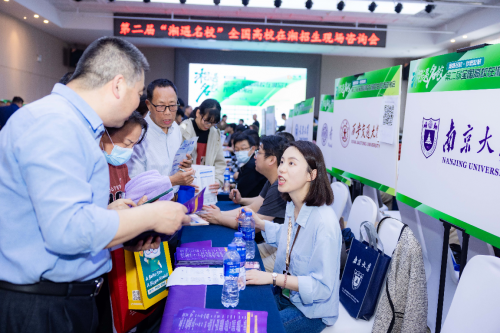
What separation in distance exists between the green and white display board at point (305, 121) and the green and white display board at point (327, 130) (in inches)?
14.0

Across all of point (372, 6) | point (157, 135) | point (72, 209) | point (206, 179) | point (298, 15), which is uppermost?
point (298, 15)

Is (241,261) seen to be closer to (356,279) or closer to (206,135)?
(356,279)

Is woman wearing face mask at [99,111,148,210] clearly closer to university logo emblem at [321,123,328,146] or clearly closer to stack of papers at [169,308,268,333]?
stack of papers at [169,308,268,333]

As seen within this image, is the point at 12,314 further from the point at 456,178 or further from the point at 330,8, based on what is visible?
the point at 330,8

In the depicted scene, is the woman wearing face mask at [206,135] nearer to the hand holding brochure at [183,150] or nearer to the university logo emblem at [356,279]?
the hand holding brochure at [183,150]

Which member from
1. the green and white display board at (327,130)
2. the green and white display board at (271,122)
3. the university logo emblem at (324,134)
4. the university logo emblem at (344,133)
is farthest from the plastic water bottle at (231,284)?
the green and white display board at (271,122)

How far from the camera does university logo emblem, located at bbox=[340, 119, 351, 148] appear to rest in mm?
3490

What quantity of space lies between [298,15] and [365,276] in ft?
28.0

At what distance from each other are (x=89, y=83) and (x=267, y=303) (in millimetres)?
1040

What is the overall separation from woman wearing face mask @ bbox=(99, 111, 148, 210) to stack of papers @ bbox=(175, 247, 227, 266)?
17.9 inches

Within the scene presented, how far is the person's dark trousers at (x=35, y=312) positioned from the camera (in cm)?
99

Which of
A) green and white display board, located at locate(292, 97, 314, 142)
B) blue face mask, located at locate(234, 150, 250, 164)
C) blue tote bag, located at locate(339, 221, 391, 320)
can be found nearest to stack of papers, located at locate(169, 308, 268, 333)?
blue tote bag, located at locate(339, 221, 391, 320)

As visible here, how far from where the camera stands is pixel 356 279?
1.85 m

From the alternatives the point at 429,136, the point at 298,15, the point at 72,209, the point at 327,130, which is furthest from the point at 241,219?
the point at 298,15
